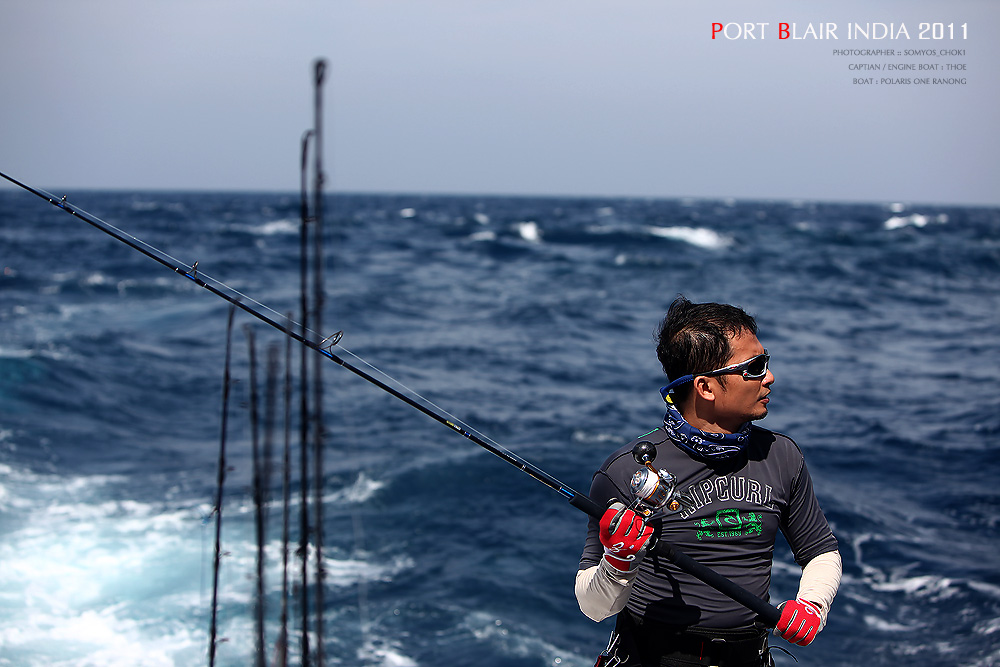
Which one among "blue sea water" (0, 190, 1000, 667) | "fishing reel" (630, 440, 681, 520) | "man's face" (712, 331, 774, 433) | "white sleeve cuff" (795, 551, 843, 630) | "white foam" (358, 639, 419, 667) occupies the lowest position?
"white foam" (358, 639, 419, 667)

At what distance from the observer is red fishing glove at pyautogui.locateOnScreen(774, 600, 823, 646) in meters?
2.37

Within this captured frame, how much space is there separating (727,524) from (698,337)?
55 centimetres

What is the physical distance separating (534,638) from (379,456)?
5.49 m

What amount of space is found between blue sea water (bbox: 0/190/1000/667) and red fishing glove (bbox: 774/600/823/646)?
2605 millimetres

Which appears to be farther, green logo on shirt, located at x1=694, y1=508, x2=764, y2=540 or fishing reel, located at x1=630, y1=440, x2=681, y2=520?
green logo on shirt, located at x1=694, y1=508, x2=764, y2=540

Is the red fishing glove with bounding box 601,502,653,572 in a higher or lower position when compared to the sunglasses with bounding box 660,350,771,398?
lower

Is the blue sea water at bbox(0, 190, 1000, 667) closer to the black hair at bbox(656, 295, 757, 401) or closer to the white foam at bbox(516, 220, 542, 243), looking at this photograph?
the black hair at bbox(656, 295, 757, 401)

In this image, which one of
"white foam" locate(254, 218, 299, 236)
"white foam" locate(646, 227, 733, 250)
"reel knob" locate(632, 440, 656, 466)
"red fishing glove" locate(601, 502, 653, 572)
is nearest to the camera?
"red fishing glove" locate(601, 502, 653, 572)

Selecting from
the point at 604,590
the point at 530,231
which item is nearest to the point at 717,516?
the point at 604,590

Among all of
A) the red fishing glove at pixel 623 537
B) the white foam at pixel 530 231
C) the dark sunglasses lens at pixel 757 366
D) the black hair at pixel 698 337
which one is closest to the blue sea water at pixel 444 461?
the black hair at pixel 698 337

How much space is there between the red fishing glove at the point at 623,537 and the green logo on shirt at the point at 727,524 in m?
0.34

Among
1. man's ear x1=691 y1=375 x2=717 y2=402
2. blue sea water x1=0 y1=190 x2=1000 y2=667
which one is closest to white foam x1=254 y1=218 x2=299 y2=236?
blue sea water x1=0 y1=190 x2=1000 y2=667

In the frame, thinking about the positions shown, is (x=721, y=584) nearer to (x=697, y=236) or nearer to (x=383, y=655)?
(x=383, y=655)

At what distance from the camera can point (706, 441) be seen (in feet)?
8.14
